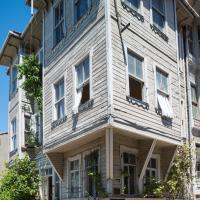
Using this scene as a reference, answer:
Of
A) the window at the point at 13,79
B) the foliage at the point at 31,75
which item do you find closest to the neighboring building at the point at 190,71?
the foliage at the point at 31,75

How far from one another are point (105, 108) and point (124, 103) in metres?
0.79

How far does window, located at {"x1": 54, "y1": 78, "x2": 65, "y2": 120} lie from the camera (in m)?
16.1

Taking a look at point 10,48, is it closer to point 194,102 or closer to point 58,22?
point 58,22

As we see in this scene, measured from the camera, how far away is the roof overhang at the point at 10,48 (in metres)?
23.8

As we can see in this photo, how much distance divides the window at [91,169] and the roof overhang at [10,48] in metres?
11.7

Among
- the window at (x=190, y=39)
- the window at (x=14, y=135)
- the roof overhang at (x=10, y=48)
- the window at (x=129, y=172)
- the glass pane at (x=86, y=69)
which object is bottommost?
the window at (x=129, y=172)

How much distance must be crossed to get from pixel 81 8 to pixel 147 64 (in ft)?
11.0

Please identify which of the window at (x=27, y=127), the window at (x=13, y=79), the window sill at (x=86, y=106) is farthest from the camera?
the window at (x=13, y=79)

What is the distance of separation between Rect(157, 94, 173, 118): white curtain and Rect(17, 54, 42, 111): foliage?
8.01 meters

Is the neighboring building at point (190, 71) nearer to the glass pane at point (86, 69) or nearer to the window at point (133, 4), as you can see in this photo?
the window at point (133, 4)

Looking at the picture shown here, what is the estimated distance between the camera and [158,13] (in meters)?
16.3

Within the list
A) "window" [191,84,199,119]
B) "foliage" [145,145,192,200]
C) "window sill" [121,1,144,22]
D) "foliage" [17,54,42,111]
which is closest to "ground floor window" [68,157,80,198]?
"foliage" [145,145,192,200]

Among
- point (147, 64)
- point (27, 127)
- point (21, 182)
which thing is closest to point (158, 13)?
point (147, 64)

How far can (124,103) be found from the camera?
12758 millimetres
